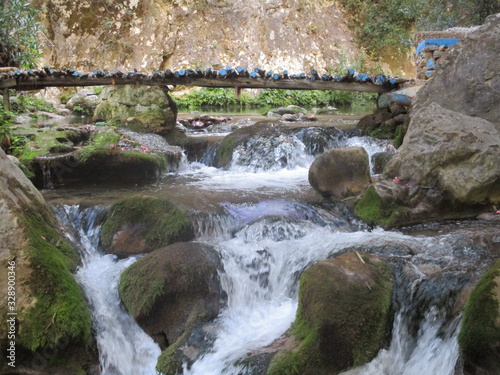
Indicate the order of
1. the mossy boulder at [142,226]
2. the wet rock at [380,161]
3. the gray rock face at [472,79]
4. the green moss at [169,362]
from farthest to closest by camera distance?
the wet rock at [380,161], the gray rock face at [472,79], the mossy boulder at [142,226], the green moss at [169,362]

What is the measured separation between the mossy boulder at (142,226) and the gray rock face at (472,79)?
3780mm

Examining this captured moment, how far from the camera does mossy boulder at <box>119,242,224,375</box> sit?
402cm

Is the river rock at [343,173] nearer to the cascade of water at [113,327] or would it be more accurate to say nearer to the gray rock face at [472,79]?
the gray rock face at [472,79]

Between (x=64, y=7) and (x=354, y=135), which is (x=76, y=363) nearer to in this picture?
(x=354, y=135)

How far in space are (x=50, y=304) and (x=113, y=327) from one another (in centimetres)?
72

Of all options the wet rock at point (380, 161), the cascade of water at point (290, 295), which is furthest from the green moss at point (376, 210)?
the wet rock at point (380, 161)

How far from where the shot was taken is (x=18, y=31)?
9.96m

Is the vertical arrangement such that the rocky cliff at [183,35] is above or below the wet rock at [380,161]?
above

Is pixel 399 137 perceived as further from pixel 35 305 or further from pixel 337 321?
pixel 35 305

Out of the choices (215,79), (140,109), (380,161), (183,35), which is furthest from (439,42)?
(183,35)

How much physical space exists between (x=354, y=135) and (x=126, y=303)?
6.63 m

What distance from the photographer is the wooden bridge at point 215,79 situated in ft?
31.6

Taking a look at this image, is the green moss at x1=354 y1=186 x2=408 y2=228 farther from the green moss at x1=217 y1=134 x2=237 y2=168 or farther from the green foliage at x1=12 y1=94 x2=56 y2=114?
the green foliage at x1=12 y1=94 x2=56 y2=114

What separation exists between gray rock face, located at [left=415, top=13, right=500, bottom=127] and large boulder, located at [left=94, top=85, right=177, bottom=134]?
547cm
